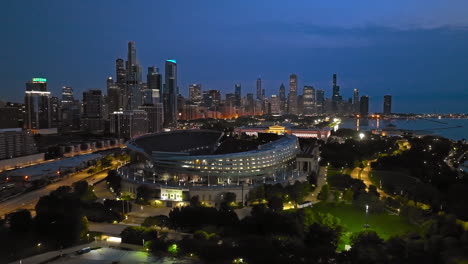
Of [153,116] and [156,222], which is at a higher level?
[153,116]

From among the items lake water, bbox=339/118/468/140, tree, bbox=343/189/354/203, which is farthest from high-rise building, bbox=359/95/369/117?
tree, bbox=343/189/354/203

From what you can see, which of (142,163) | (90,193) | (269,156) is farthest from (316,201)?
(142,163)

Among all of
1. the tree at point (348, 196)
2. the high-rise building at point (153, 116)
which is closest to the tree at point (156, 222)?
the tree at point (348, 196)

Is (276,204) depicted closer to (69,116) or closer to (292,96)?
(69,116)

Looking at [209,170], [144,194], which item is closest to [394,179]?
[209,170]

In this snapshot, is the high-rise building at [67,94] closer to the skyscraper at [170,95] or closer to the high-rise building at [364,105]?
the skyscraper at [170,95]

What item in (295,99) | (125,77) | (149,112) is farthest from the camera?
(295,99)

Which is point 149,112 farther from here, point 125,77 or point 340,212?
point 340,212
